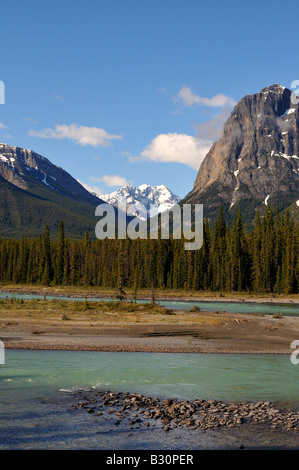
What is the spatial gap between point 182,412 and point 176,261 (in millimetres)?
116128

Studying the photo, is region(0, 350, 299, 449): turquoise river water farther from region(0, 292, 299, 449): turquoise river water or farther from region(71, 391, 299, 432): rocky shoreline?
region(71, 391, 299, 432): rocky shoreline

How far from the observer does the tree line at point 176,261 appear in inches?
4820

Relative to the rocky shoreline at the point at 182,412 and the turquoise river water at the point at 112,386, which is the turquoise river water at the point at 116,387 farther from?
the rocky shoreline at the point at 182,412

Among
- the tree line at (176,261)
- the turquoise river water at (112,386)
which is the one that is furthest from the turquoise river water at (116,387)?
the tree line at (176,261)

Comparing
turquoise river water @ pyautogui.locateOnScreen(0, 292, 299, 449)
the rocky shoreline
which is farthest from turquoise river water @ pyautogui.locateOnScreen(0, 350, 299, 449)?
the rocky shoreline

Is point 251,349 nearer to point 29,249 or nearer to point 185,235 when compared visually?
point 185,235

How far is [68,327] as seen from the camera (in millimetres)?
42875

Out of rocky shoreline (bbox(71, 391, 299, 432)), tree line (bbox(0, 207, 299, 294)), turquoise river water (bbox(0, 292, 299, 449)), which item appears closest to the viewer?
turquoise river water (bbox(0, 292, 299, 449))

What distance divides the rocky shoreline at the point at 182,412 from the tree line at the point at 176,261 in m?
86.2

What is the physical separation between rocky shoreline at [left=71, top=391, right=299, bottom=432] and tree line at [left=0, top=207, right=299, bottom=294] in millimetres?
86176

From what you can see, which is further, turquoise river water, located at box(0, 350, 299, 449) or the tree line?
the tree line

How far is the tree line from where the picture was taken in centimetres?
12244
